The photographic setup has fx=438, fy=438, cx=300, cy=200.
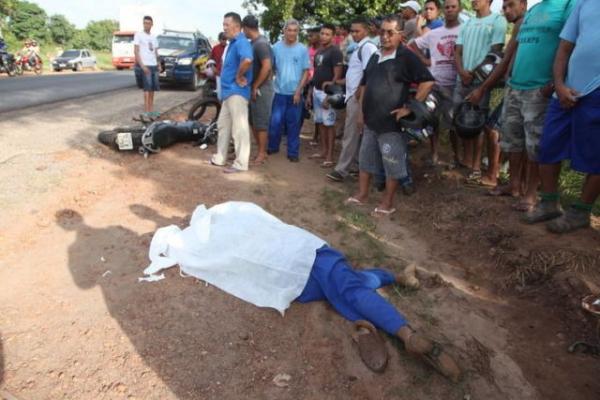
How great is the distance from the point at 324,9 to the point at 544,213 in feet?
50.1

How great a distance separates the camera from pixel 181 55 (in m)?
12.7

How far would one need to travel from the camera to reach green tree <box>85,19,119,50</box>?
187 ft

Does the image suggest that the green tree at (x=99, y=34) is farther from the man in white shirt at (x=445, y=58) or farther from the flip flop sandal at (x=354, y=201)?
the flip flop sandal at (x=354, y=201)

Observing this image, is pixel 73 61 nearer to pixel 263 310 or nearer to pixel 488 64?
pixel 488 64

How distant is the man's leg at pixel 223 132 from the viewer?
17.7 ft

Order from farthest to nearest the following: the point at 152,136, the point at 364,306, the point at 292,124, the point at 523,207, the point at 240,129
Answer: the point at 292,124
the point at 152,136
the point at 240,129
the point at 523,207
the point at 364,306

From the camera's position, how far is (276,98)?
597cm

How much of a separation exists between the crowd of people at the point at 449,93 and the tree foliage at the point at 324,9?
1081cm

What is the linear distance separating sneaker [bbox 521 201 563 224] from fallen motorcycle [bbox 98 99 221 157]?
446cm

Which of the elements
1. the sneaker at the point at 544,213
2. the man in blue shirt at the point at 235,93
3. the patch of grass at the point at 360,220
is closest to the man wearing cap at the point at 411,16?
the man in blue shirt at the point at 235,93

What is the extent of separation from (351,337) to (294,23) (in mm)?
4316

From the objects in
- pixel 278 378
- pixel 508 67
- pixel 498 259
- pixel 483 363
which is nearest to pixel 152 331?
pixel 278 378

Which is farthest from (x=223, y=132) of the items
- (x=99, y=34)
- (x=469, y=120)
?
(x=99, y=34)

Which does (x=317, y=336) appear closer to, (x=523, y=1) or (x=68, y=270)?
(x=68, y=270)
